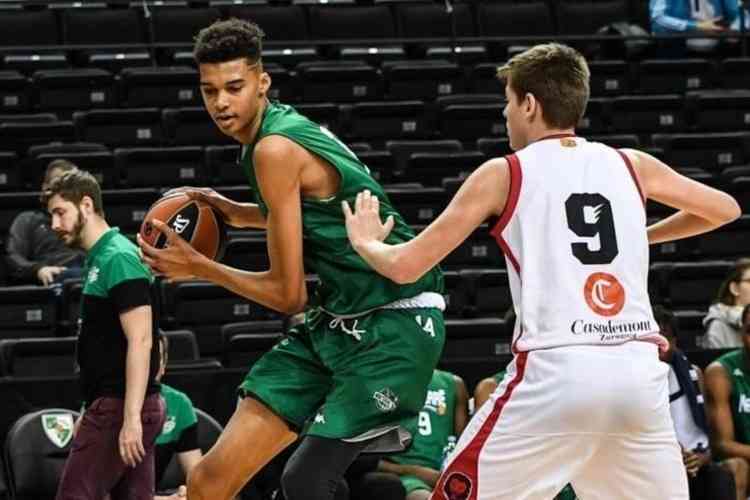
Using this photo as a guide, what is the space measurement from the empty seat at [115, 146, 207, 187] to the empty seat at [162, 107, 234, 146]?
2.48 feet

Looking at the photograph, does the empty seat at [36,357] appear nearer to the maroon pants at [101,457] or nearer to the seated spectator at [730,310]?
the maroon pants at [101,457]

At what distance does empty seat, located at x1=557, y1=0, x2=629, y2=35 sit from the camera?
45.3ft

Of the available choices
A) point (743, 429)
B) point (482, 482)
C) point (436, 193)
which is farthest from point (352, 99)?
point (482, 482)

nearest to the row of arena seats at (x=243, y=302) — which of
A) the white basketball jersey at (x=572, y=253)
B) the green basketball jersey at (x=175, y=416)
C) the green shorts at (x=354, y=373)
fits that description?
the green basketball jersey at (x=175, y=416)

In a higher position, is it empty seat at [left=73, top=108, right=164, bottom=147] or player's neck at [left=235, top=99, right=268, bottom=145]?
player's neck at [left=235, top=99, right=268, bottom=145]

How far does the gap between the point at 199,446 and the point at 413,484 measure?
3.07ft

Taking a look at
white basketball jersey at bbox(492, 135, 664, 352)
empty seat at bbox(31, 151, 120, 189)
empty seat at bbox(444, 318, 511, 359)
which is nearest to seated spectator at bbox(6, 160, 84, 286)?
empty seat at bbox(31, 151, 120, 189)

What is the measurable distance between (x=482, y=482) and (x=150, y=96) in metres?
8.53

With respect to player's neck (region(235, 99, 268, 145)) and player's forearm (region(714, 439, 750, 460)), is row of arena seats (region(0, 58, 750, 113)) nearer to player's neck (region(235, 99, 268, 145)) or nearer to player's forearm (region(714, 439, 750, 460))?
player's forearm (region(714, 439, 750, 460))

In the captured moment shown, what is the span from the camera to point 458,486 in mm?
3664

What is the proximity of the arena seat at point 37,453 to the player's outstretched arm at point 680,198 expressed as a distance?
127 inches

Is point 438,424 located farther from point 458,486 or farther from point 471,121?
point 471,121

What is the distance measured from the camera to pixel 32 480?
21.2 ft

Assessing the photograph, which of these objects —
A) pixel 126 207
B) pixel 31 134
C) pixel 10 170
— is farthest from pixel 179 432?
pixel 31 134
